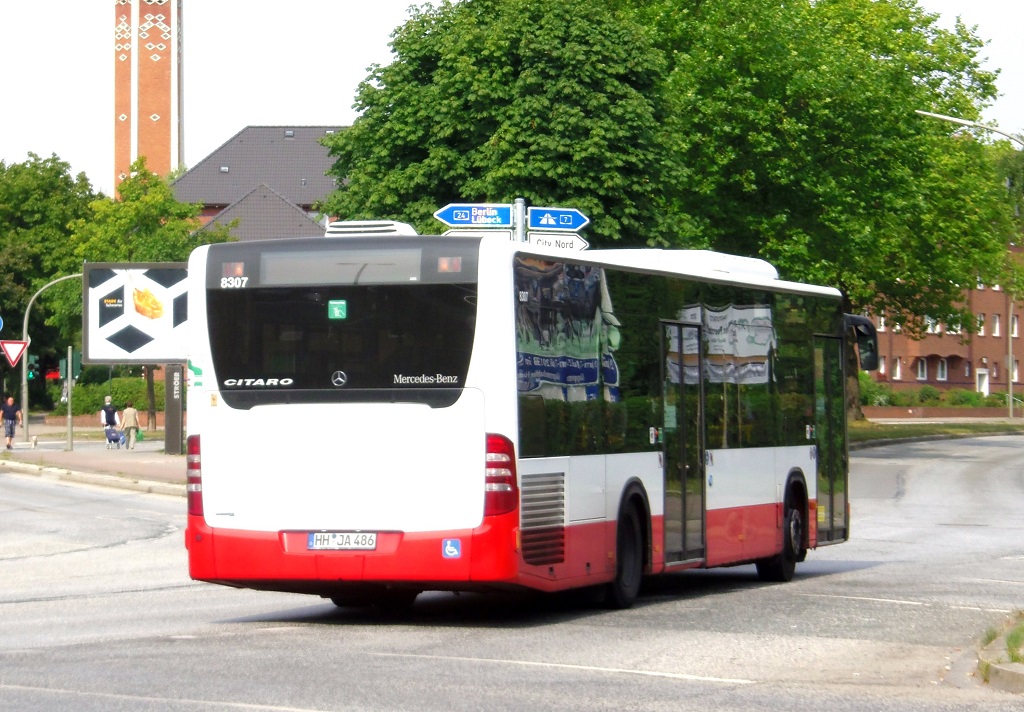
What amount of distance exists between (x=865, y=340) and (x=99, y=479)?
21105 millimetres

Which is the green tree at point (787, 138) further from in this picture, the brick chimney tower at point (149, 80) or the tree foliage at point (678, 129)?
the brick chimney tower at point (149, 80)

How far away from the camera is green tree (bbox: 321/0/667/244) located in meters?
38.2

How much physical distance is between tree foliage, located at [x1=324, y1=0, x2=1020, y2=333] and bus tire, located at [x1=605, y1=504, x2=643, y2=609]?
82.6 ft

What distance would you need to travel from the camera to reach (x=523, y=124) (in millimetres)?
38406

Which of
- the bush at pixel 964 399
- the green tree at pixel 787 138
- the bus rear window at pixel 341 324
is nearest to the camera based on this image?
the bus rear window at pixel 341 324

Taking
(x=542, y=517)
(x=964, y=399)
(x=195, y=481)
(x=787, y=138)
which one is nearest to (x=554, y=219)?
(x=542, y=517)

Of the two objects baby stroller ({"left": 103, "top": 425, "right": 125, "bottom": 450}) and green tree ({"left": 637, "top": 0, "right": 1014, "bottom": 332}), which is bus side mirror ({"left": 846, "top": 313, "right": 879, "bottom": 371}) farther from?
baby stroller ({"left": 103, "top": 425, "right": 125, "bottom": 450})

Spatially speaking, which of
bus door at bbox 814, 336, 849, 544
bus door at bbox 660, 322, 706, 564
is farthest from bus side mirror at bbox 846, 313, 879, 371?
bus door at bbox 660, 322, 706, 564

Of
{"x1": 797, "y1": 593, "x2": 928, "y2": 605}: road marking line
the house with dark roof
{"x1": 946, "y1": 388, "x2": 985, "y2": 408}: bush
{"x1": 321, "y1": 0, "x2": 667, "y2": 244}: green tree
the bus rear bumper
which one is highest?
the house with dark roof

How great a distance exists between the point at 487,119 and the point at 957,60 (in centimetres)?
2260

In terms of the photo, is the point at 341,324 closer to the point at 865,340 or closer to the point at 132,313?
the point at 865,340

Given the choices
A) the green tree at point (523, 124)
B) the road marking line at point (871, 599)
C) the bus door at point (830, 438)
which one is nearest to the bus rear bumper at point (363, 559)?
the road marking line at point (871, 599)

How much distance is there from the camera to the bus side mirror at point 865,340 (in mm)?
17766

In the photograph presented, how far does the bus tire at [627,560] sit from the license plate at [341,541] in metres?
2.21
